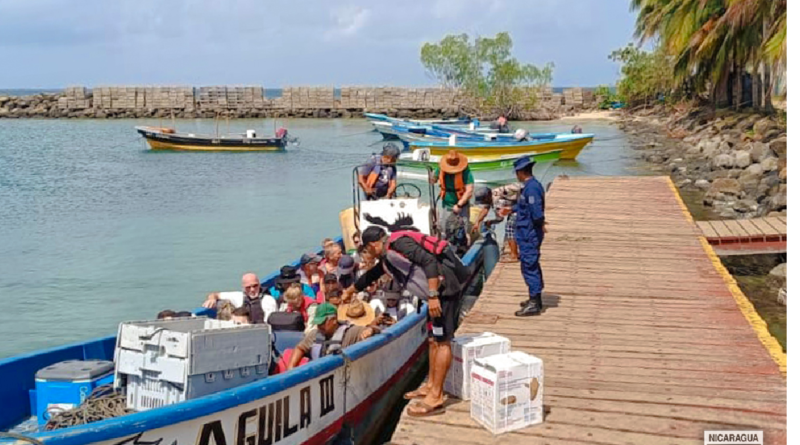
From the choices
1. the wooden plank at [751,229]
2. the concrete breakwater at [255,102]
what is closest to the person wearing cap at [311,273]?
the wooden plank at [751,229]

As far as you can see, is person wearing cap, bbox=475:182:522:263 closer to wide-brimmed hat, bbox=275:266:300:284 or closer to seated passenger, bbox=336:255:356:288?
seated passenger, bbox=336:255:356:288

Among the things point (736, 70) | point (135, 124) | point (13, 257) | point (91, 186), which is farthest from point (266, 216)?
point (135, 124)

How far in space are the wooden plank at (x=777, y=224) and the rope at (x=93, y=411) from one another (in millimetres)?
11587

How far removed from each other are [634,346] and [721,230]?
7.46m

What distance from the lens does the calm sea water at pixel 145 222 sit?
1534 cm

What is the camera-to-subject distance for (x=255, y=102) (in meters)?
75.2

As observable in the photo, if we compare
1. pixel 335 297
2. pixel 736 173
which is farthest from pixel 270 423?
pixel 736 173

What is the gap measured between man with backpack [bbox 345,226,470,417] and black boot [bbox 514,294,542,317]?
2.51 m

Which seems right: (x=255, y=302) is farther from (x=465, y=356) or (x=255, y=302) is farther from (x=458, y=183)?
(x=458, y=183)

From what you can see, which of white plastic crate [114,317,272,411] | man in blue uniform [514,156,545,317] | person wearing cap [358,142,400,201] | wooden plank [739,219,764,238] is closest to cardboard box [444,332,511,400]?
white plastic crate [114,317,272,411]

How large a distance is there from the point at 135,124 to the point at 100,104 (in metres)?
10.3

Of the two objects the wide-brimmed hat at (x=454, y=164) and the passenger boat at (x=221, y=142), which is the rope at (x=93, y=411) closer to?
the wide-brimmed hat at (x=454, y=164)

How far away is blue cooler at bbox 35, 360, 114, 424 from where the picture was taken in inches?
256

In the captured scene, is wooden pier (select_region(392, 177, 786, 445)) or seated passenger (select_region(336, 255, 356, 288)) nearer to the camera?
wooden pier (select_region(392, 177, 786, 445))
